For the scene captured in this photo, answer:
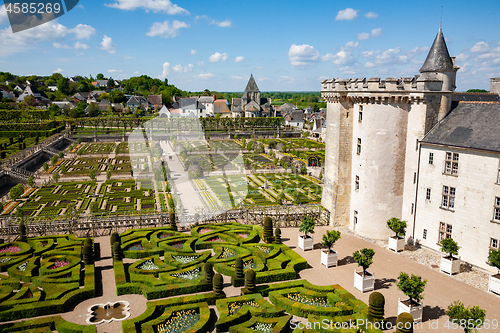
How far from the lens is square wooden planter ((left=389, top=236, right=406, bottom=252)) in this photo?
24391 millimetres

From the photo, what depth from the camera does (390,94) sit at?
24.6 m

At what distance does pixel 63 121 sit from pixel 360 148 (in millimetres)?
87449

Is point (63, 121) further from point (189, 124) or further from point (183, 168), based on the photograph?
point (183, 168)

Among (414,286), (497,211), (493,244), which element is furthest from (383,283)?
(497,211)

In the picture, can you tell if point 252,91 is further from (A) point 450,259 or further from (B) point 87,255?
(A) point 450,259

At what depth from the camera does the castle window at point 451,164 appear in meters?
22.3

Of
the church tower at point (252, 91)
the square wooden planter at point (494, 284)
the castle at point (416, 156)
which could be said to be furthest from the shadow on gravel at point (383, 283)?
Answer: the church tower at point (252, 91)

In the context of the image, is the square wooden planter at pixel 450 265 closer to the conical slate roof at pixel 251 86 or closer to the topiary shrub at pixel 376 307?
the topiary shrub at pixel 376 307

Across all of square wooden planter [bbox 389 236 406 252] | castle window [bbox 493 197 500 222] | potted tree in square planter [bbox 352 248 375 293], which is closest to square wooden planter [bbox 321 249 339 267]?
potted tree in square planter [bbox 352 248 375 293]

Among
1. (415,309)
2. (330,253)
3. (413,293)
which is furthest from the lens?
(330,253)

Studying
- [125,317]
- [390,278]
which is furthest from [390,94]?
[125,317]

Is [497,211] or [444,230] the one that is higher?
[497,211]

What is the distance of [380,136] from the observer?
84.2 ft

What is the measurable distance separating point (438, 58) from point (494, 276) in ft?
46.8
